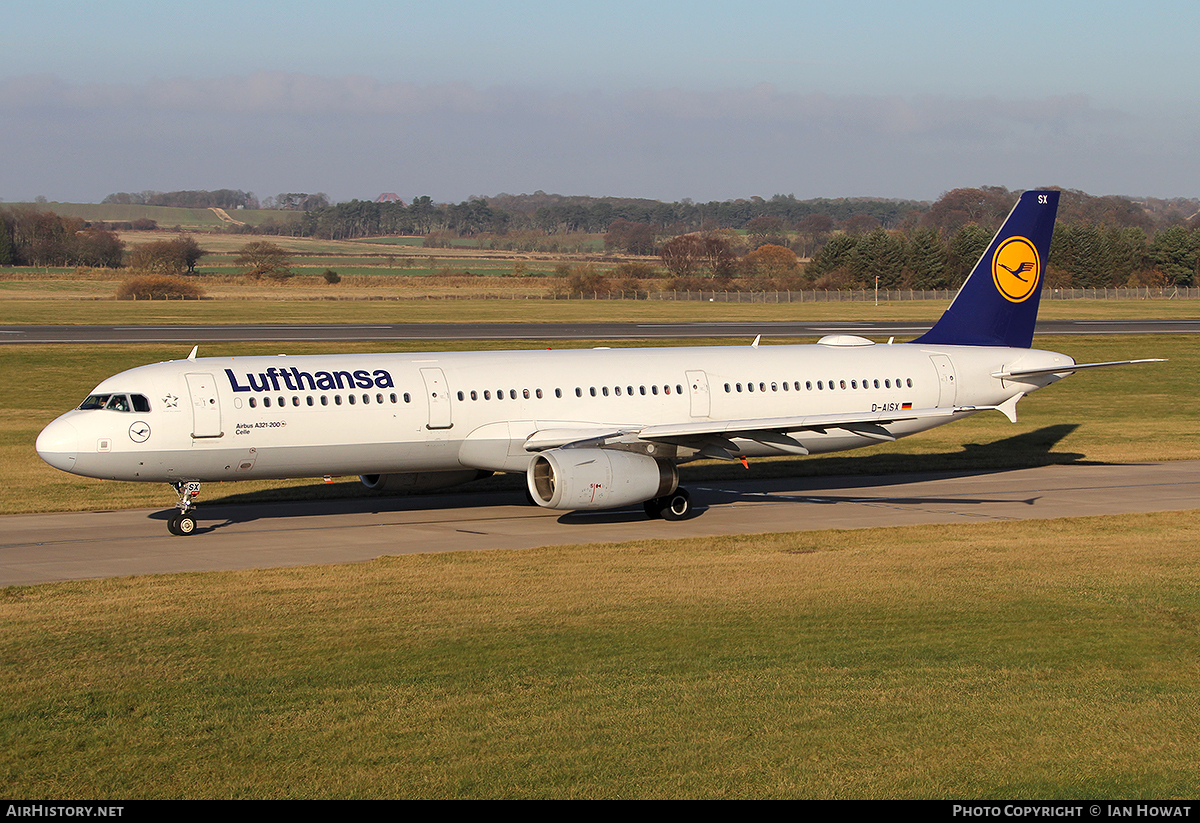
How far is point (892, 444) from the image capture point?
1775 inches

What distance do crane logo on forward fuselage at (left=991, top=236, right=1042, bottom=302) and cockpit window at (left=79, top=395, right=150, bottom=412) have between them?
981 inches

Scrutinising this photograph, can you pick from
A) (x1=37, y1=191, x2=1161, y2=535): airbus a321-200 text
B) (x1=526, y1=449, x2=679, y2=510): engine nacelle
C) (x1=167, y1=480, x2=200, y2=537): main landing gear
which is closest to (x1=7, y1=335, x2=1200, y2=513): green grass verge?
(x1=167, y1=480, x2=200, y2=537): main landing gear

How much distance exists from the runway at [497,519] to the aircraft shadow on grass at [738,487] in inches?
3.4

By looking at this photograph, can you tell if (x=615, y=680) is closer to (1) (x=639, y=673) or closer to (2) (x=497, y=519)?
(1) (x=639, y=673)

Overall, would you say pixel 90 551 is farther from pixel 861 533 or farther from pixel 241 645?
pixel 861 533

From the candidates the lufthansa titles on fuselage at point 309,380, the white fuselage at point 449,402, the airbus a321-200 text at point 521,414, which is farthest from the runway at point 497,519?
the lufthansa titles on fuselage at point 309,380

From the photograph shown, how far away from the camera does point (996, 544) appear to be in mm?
26344

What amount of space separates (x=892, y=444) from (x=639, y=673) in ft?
100

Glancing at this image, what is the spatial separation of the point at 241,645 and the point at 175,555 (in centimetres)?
869

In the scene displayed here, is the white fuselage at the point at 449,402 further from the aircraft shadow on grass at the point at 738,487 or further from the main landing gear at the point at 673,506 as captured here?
the aircraft shadow on grass at the point at 738,487

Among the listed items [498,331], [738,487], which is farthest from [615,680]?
[498,331]

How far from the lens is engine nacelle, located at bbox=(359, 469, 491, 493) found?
1240 inches

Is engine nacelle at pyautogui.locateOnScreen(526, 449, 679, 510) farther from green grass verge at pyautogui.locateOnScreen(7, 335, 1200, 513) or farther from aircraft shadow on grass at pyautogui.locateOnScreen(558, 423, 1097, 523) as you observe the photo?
green grass verge at pyautogui.locateOnScreen(7, 335, 1200, 513)
